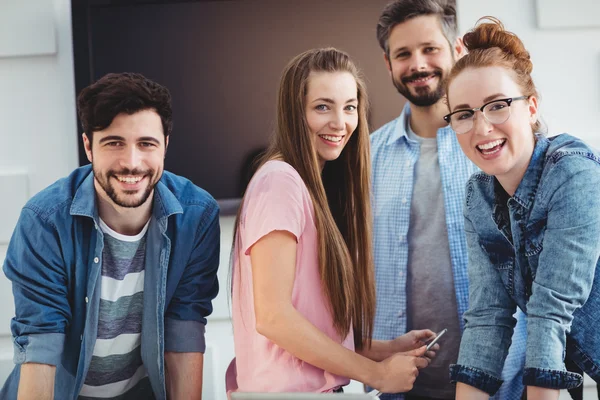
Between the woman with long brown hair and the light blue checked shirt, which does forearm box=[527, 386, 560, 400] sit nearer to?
the woman with long brown hair

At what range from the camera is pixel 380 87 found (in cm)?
267

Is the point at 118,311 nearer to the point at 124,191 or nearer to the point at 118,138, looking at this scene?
the point at 124,191

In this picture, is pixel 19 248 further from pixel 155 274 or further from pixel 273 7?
pixel 273 7

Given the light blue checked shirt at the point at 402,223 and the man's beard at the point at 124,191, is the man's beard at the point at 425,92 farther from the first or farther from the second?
the man's beard at the point at 124,191

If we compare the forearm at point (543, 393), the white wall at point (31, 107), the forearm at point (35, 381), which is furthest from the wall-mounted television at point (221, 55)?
the forearm at point (543, 393)

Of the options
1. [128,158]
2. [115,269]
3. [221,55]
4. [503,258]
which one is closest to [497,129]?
[503,258]

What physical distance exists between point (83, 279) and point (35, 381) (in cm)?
27

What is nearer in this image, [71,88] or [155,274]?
[155,274]

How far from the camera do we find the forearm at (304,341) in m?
1.52

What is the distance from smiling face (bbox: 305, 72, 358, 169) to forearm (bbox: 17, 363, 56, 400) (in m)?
0.87

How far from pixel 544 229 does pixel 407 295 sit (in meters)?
0.70

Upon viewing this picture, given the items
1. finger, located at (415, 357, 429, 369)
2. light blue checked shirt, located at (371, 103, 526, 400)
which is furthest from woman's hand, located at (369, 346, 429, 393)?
light blue checked shirt, located at (371, 103, 526, 400)

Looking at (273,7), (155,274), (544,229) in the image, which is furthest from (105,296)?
(273,7)

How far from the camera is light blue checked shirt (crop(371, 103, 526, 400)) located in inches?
81.1
